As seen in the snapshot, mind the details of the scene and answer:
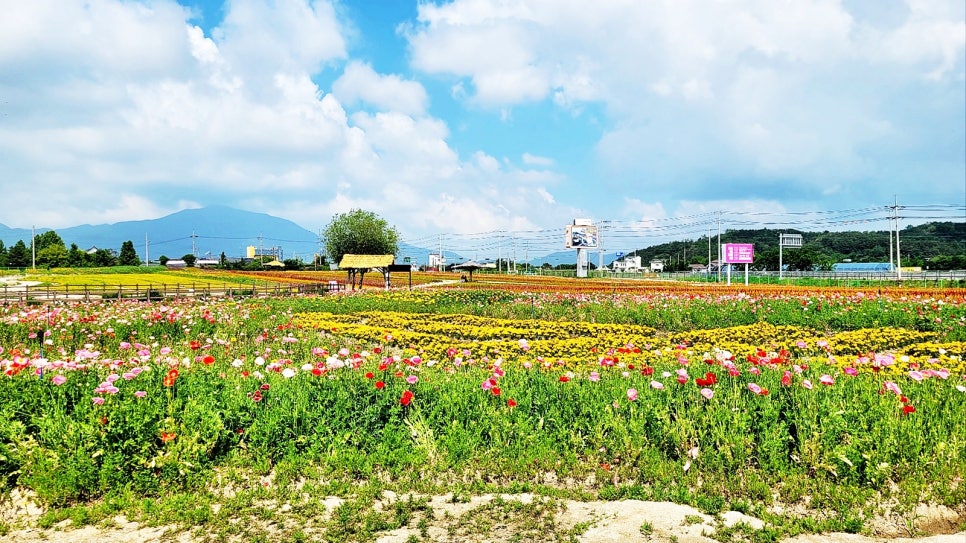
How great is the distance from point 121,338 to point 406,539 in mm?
11445

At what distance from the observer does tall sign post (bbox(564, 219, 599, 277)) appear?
329 ft

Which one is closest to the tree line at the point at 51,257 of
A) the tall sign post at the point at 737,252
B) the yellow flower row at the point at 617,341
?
the tall sign post at the point at 737,252

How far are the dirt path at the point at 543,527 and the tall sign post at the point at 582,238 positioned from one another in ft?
310

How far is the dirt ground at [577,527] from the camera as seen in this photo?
4.29 m

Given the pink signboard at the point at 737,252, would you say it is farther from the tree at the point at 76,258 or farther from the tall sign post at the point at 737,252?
the tree at the point at 76,258

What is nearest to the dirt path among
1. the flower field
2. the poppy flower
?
the flower field

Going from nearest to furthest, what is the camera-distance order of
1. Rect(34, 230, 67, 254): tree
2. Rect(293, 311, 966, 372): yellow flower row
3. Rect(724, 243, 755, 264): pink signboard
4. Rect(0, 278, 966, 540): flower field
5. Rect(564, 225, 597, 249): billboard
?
Rect(0, 278, 966, 540): flower field < Rect(293, 311, 966, 372): yellow flower row < Rect(724, 243, 755, 264): pink signboard < Rect(564, 225, 597, 249): billboard < Rect(34, 230, 67, 254): tree

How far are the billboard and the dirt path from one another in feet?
316

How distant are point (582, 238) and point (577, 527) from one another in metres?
98.4

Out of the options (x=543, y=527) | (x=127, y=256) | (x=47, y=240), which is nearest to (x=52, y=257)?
(x=47, y=240)

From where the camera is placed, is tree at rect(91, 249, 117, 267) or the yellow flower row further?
tree at rect(91, 249, 117, 267)

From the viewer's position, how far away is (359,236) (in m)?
102

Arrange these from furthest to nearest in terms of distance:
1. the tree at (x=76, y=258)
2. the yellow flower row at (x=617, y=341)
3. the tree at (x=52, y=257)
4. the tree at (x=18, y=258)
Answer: the tree at (x=76, y=258) < the tree at (x=18, y=258) < the tree at (x=52, y=257) < the yellow flower row at (x=617, y=341)

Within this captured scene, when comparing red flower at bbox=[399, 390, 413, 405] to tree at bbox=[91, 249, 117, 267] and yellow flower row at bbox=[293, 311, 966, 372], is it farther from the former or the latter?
tree at bbox=[91, 249, 117, 267]
